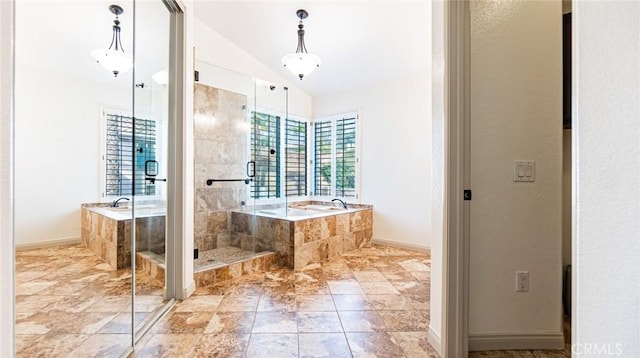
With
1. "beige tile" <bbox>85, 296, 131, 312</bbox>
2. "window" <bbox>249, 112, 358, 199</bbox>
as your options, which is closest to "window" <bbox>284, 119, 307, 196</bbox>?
"window" <bbox>249, 112, 358, 199</bbox>

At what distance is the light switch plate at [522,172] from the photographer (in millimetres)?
1712

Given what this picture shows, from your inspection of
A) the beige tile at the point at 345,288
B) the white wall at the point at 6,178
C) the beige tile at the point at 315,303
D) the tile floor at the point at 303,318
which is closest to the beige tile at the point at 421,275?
the tile floor at the point at 303,318

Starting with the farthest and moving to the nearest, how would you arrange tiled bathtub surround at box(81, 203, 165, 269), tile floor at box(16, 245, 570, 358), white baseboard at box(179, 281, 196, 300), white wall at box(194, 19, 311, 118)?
white wall at box(194, 19, 311, 118)
white baseboard at box(179, 281, 196, 300)
tiled bathtub surround at box(81, 203, 165, 269)
tile floor at box(16, 245, 570, 358)

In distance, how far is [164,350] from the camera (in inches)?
67.0

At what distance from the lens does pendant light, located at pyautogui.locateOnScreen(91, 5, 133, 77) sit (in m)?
1.60

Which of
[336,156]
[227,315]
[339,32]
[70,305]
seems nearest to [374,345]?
[227,315]

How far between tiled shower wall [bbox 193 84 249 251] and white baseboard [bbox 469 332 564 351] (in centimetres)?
307

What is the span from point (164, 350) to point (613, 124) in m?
2.28

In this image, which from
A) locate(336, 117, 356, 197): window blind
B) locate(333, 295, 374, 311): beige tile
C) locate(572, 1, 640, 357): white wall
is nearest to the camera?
locate(572, 1, 640, 357): white wall

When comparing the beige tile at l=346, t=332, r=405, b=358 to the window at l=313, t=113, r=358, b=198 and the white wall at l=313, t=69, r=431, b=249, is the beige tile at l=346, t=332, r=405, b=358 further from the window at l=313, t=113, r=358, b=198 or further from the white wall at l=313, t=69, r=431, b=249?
the window at l=313, t=113, r=358, b=198

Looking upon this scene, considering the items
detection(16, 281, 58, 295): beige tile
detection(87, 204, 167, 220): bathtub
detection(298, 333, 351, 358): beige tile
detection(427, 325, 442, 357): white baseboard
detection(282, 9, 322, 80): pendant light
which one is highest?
detection(282, 9, 322, 80): pendant light

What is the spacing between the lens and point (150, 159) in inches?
89.4

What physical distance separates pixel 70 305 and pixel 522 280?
258 centimetres

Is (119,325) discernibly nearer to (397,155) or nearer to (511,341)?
(511,341)
